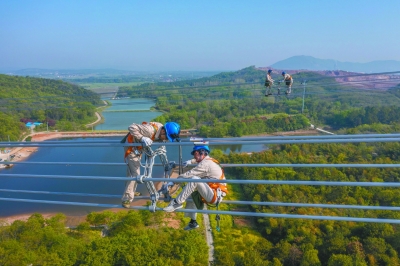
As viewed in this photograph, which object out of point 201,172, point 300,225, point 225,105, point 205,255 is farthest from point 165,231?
point 225,105

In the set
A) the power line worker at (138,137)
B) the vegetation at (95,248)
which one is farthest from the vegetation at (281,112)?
the power line worker at (138,137)

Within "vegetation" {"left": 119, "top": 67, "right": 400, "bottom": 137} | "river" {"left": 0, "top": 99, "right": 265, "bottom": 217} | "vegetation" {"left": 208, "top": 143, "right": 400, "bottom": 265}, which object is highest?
"vegetation" {"left": 119, "top": 67, "right": 400, "bottom": 137}

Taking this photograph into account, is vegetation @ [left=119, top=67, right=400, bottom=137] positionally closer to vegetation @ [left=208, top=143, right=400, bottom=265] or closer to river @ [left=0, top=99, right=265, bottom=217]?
river @ [left=0, top=99, right=265, bottom=217]

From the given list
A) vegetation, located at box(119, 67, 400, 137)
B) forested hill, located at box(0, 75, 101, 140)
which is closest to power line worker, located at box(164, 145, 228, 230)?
vegetation, located at box(119, 67, 400, 137)

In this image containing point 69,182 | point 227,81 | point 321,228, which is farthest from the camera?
point 227,81

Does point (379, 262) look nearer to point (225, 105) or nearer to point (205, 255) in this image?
point (205, 255)

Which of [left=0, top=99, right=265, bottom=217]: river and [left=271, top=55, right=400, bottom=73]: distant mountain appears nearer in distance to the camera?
[left=0, top=99, right=265, bottom=217]: river

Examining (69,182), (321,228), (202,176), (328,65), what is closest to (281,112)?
(69,182)

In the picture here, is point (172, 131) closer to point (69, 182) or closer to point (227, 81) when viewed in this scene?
point (69, 182)
